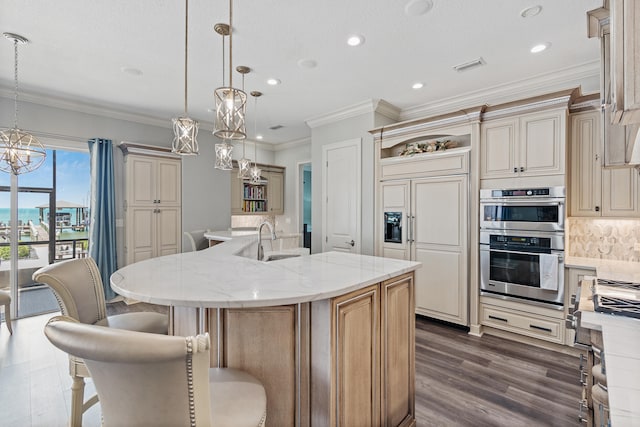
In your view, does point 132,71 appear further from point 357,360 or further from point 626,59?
point 626,59

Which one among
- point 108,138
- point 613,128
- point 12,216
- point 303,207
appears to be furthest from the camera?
point 303,207

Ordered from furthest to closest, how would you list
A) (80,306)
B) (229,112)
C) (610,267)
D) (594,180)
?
1. (594,180)
2. (610,267)
3. (229,112)
4. (80,306)

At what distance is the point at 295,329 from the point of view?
4.52ft

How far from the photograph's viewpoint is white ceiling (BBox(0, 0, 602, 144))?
2248 millimetres

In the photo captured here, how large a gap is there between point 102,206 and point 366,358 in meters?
4.31

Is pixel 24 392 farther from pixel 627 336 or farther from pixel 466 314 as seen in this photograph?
pixel 466 314

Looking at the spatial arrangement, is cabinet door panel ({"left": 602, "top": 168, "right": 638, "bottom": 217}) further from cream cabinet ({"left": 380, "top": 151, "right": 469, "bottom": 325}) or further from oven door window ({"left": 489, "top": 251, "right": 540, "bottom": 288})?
cream cabinet ({"left": 380, "top": 151, "right": 469, "bottom": 325})

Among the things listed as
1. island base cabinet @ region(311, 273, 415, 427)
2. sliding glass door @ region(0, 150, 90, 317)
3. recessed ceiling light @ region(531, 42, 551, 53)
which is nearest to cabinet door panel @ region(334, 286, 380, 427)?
island base cabinet @ region(311, 273, 415, 427)

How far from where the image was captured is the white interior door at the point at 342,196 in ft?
14.3

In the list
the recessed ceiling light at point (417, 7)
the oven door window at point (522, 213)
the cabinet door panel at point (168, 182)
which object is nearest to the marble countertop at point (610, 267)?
the oven door window at point (522, 213)

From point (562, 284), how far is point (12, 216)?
6.35 m

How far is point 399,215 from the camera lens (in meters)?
3.88

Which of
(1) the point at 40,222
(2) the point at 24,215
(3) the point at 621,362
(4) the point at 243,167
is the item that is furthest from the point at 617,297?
(1) the point at 40,222

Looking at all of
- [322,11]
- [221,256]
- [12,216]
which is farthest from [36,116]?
[322,11]
